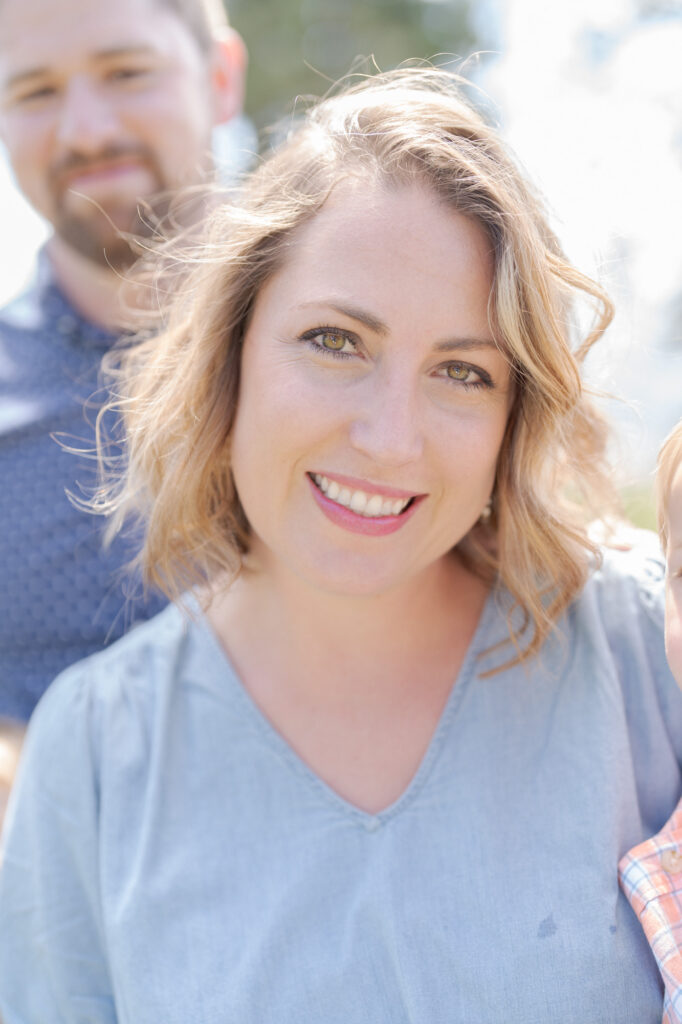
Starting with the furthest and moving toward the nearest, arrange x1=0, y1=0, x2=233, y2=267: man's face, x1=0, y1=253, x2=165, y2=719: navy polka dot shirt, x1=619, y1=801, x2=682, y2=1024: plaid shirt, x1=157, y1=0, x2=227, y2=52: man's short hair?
x1=157, y1=0, x2=227, y2=52: man's short hair → x1=0, y1=0, x2=233, y2=267: man's face → x1=0, y1=253, x2=165, y2=719: navy polka dot shirt → x1=619, y1=801, x2=682, y2=1024: plaid shirt

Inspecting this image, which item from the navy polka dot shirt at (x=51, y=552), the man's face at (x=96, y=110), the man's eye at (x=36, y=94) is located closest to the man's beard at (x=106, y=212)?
the man's face at (x=96, y=110)

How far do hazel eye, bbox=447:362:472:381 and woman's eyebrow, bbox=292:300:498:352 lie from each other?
44mm

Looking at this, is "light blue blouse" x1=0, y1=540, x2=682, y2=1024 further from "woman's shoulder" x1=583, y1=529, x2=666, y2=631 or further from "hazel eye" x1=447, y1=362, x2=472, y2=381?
"hazel eye" x1=447, y1=362, x2=472, y2=381

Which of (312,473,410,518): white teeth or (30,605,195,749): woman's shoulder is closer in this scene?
(312,473,410,518): white teeth

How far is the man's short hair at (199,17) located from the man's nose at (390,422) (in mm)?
1823

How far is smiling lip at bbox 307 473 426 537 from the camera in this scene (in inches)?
62.7

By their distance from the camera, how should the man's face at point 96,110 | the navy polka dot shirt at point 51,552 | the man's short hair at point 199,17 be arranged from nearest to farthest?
the navy polka dot shirt at point 51,552 → the man's face at point 96,110 → the man's short hair at point 199,17

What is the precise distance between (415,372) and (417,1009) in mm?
937

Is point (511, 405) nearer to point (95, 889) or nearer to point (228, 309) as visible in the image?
point (228, 309)

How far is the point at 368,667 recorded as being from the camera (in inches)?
72.2

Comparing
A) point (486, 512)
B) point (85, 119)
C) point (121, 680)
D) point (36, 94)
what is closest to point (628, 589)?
point (486, 512)

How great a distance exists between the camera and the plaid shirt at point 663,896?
4.67ft

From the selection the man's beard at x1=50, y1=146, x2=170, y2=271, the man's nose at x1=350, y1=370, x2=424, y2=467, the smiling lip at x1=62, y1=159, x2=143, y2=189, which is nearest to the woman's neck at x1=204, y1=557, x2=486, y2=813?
the man's nose at x1=350, y1=370, x2=424, y2=467

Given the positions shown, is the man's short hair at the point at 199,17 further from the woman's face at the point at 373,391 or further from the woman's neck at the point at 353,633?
the woman's neck at the point at 353,633
